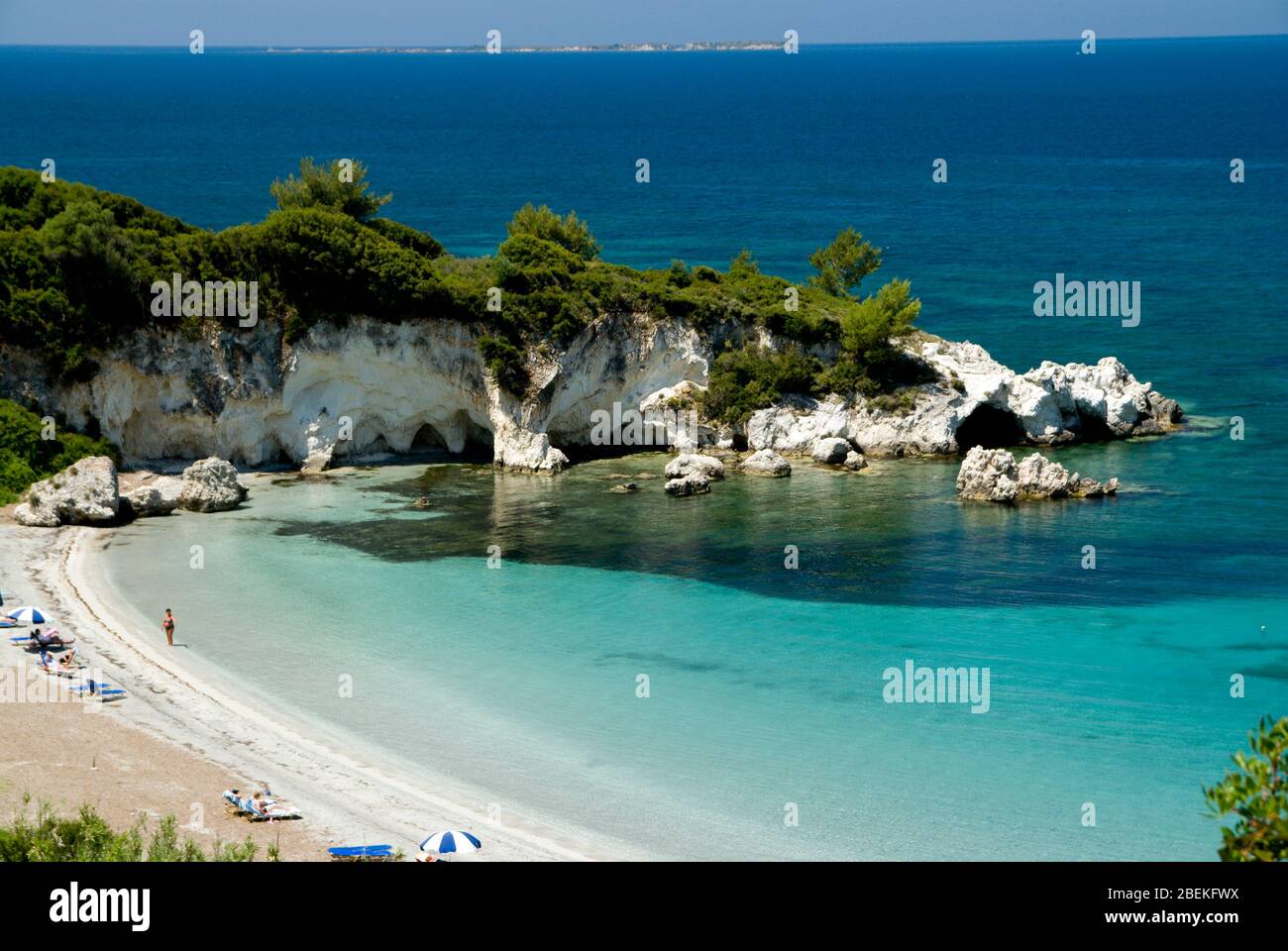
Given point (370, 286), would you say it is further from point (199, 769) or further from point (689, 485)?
point (199, 769)

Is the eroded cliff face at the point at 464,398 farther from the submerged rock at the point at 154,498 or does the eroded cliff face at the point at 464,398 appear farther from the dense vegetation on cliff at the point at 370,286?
the submerged rock at the point at 154,498

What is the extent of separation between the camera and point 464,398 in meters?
60.3

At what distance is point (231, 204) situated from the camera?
134625mm

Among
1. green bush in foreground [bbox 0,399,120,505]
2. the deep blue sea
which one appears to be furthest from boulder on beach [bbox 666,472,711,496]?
green bush in foreground [bbox 0,399,120,505]

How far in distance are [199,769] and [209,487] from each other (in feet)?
73.7

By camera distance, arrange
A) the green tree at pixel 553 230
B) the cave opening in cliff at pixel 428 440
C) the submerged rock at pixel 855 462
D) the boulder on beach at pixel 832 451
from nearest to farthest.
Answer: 1. the submerged rock at pixel 855 462
2. the boulder on beach at pixel 832 451
3. the cave opening in cliff at pixel 428 440
4. the green tree at pixel 553 230

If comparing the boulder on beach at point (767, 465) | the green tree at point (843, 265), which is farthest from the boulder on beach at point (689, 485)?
the green tree at point (843, 265)

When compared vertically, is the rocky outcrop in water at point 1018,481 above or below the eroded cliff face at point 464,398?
below

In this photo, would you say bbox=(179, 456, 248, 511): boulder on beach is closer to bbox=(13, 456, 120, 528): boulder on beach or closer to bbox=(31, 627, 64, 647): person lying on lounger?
bbox=(13, 456, 120, 528): boulder on beach

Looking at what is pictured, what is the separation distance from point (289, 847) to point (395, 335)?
111 feet

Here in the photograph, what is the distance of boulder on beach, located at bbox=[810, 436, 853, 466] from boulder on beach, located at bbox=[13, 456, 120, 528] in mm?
28228

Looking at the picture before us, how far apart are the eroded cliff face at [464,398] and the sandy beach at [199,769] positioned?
1758cm

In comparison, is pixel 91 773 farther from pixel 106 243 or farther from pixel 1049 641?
pixel 106 243

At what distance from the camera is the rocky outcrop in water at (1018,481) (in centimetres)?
5450
